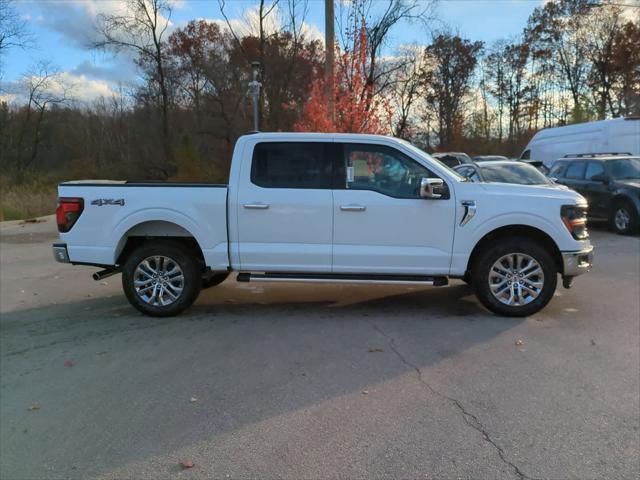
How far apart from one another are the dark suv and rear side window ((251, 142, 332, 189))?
30.5 ft

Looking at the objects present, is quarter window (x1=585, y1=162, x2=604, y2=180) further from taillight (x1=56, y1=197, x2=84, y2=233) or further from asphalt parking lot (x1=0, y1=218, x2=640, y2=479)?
taillight (x1=56, y1=197, x2=84, y2=233)

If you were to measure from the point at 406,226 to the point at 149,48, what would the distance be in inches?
1448

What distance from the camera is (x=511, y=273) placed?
569 centimetres

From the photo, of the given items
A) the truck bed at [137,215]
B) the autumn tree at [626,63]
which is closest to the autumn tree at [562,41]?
the autumn tree at [626,63]

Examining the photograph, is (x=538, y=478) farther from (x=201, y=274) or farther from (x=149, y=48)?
(x=149, y=48)

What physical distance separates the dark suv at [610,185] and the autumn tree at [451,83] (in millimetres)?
32901

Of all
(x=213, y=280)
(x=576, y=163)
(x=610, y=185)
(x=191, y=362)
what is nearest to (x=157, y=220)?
(x=213, y=280)

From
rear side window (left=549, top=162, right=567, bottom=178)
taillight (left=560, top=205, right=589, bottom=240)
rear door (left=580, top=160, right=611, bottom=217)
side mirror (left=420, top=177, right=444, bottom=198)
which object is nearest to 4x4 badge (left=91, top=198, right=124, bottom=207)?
side mirror (left=420, top=177, right=444, bottom=198)

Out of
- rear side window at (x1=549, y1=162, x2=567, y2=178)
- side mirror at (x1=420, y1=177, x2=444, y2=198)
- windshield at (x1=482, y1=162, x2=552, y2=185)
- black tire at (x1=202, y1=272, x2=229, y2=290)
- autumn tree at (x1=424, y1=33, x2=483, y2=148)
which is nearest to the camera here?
side mirror at (x1=420, y1=177, x2=444, y2=198)

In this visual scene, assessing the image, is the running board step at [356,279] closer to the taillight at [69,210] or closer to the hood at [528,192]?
the hood at [528,192]

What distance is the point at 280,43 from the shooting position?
106ft

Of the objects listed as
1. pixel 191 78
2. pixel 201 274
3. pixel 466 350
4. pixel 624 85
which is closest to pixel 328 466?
pixel 466 350

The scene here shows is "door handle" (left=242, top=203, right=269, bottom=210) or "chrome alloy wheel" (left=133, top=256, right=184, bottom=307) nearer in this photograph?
"door handle" (left=242, top=203, right=269, bottom=210)

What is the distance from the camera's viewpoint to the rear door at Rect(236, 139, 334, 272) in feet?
18.8
